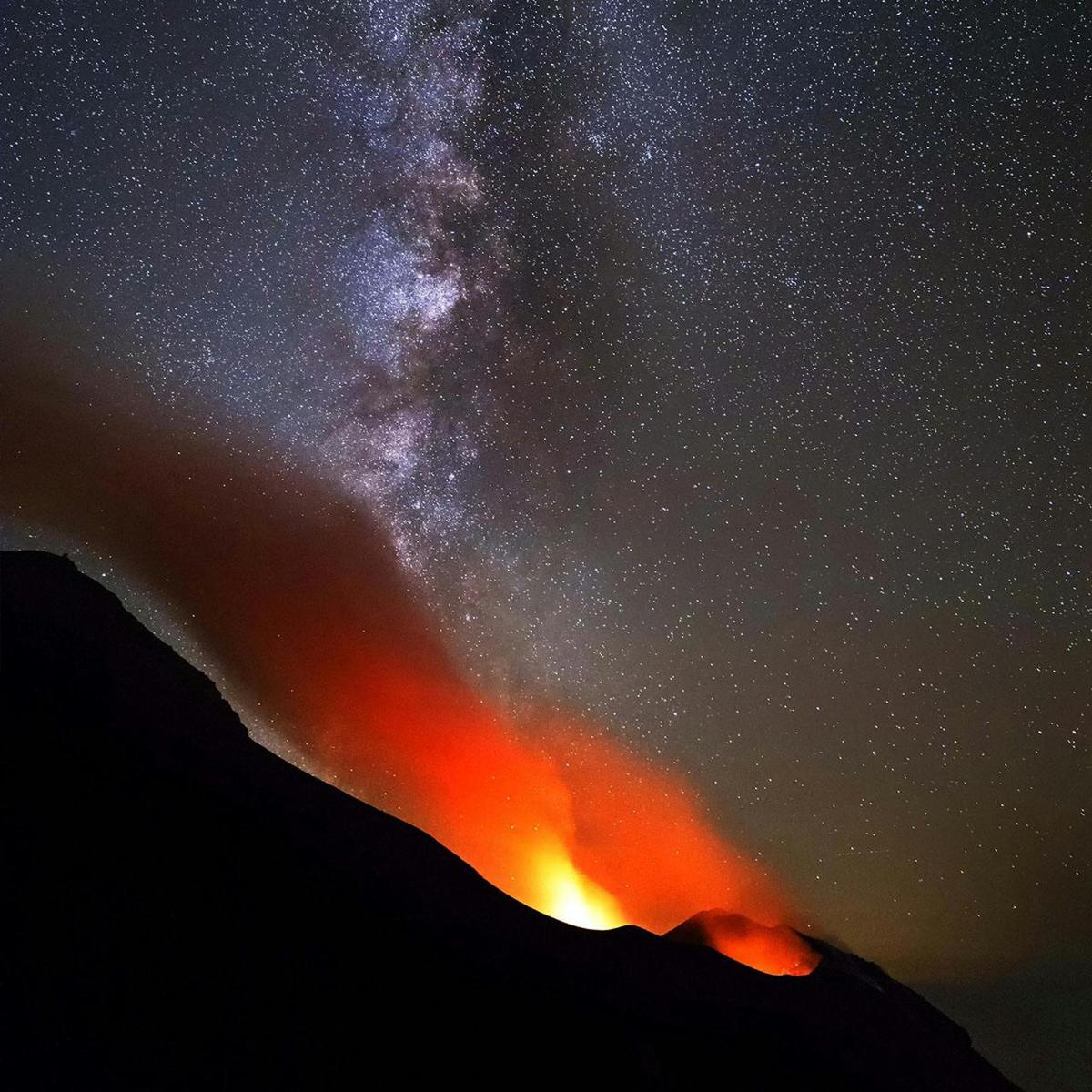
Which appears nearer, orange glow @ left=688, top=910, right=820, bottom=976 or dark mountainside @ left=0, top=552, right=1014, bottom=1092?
dark mountainside @ left=0, top=552, right=1014, bottom=1092

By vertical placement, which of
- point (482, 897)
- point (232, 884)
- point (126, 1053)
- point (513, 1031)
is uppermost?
point (482, 897)

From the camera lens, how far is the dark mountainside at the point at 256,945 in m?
12.7

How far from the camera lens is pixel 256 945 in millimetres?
14695

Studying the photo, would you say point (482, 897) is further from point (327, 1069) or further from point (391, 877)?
point (327, 1069)

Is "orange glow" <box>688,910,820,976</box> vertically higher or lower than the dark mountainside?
higher

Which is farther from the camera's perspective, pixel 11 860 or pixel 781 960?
pixel 781 960

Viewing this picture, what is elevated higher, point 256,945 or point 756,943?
point 756,943

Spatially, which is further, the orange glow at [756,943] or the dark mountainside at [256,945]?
the orange glow at [756,943]

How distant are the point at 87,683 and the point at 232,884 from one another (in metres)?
5.13

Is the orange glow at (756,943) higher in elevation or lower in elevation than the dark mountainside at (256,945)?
higher

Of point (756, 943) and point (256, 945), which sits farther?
point (756, 943)

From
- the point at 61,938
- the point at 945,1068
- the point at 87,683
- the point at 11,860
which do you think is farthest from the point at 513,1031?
the point at 945,1068

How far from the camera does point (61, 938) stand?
42.2 feet

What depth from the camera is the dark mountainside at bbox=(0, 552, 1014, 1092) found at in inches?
500
